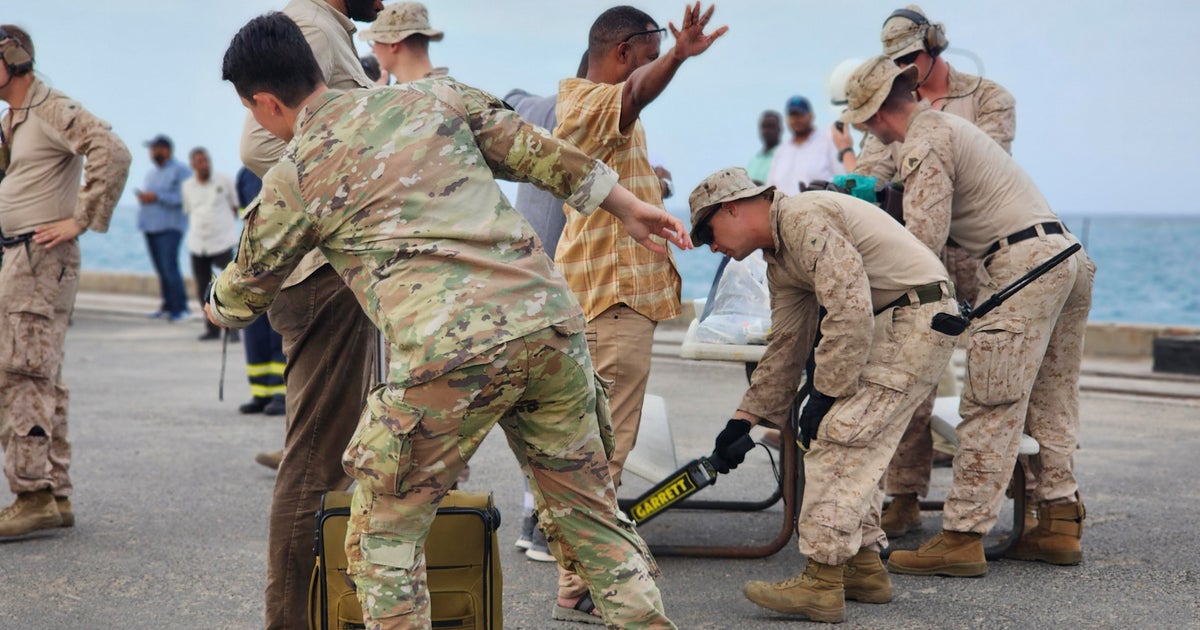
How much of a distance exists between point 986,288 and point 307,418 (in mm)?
2655

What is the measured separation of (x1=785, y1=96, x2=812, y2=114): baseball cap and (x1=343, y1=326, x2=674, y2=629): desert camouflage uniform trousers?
6.87 m

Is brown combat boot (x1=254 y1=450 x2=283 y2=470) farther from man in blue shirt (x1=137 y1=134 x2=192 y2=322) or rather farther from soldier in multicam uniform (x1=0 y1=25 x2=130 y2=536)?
man in blue shirt (x1=137 y1=134 x2=192 y2=322)

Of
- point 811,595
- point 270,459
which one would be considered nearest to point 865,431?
point 811,595

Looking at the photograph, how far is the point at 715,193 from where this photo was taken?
13.7 feet

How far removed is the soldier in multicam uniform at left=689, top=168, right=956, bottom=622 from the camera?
13.5 feet

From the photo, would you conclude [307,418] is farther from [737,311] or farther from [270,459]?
[270,459]

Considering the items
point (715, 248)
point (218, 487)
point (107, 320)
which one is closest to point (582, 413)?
point (715, 248)

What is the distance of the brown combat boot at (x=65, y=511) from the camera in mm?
5363

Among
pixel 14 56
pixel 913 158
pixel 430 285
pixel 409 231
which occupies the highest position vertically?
pixel 14 56

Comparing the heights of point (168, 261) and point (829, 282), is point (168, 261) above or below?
below

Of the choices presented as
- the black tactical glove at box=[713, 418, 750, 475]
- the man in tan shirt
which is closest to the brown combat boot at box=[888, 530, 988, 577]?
the black tactical glove at box=[713, 418, 750, 475]

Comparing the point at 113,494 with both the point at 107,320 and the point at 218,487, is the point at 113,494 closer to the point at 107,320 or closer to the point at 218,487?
the point at 218,487

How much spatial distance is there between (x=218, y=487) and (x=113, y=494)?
19.7 inches

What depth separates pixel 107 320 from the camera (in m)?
15.1
